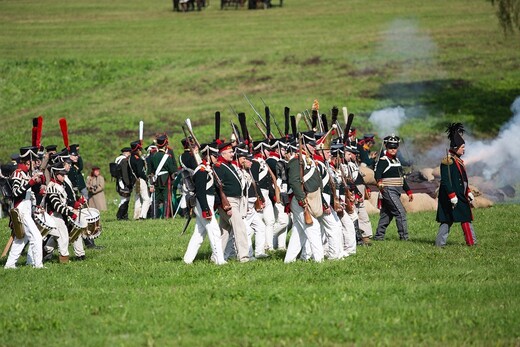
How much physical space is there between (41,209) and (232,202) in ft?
10.3

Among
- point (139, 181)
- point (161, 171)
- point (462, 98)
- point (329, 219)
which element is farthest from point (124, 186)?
point (462, 98)

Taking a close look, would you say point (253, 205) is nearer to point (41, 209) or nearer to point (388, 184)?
point (388, 184)

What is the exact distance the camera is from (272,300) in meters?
13.8

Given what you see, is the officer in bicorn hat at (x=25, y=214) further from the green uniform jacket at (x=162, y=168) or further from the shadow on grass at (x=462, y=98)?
the shadow on grass at (x=462, y=98)

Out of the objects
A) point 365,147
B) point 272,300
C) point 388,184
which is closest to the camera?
point 272,300

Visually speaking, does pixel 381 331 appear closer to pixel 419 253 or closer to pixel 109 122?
pixel 419 253

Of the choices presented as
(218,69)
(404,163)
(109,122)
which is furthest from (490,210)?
(218,69)

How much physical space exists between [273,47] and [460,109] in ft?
53.2

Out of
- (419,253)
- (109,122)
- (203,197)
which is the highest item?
(203,197)

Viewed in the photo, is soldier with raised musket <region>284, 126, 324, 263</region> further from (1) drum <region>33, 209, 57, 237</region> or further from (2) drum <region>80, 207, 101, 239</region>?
(1) drum <region>33, 209, 57, 237</region>

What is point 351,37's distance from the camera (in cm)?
6103

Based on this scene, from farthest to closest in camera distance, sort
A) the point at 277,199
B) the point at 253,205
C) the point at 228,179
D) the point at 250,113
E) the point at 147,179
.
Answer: the point at 250,113 < the point at 147,179 < the point at 277,199 < the point at 253,205 < the point at 228,179

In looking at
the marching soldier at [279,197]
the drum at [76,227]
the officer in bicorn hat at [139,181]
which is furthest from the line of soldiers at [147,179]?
the drum at [76,227]

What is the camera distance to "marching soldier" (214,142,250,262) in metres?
17.7
